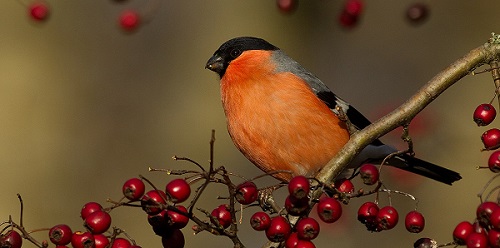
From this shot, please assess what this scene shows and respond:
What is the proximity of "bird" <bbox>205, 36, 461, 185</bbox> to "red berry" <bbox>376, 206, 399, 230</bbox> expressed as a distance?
1.01 metres

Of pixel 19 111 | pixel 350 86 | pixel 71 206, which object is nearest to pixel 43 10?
pixel 19 111

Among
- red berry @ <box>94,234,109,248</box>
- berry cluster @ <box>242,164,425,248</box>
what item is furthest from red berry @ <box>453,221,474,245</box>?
red berry @ <box>94,234,109,248</box>

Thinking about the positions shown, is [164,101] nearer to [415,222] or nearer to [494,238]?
[415,222]

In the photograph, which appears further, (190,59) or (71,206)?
(190,59)

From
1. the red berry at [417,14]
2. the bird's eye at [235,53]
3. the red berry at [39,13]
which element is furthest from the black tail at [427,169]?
the red berry at [39,13]

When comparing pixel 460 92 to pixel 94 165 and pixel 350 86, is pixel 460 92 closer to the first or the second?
pixel 350 86

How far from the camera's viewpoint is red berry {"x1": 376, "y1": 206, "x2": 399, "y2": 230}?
2.54 metres

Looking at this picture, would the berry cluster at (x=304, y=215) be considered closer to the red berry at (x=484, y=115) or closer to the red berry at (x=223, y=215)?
the red berry at (x=223, y=215)

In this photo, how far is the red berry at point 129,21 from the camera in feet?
16.8

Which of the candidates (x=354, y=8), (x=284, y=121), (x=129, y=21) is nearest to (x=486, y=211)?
(x=284, y=121)

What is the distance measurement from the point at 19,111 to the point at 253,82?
2.99 metres

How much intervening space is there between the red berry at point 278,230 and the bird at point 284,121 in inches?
46.7

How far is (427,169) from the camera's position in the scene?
4.03 meters

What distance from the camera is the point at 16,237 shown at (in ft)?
7.78
